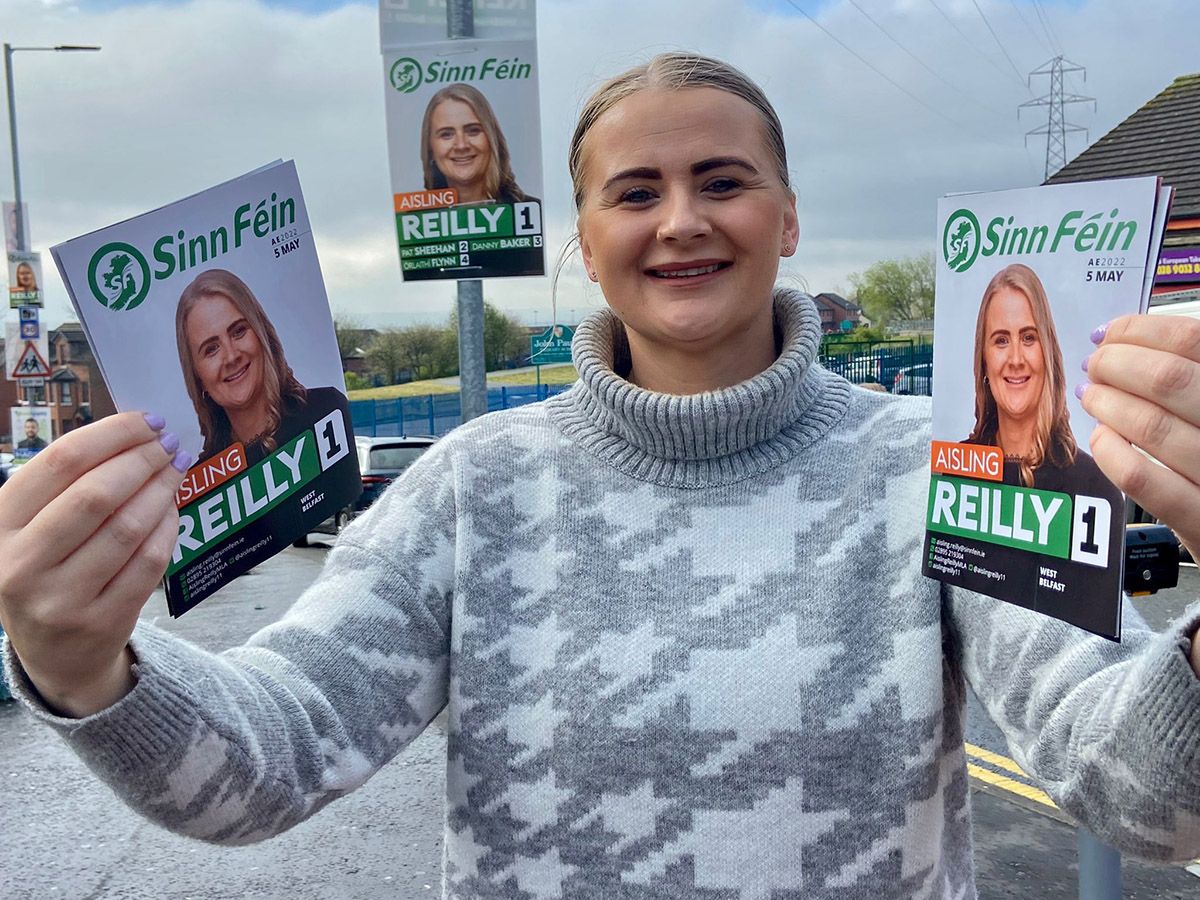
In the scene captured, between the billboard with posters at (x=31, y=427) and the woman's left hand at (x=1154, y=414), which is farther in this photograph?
the billboard with posters at (x=31, y=427)

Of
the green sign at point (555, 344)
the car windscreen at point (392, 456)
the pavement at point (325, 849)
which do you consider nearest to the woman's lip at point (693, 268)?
the green sign at point (555, 344)

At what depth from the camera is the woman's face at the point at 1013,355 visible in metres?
1.21

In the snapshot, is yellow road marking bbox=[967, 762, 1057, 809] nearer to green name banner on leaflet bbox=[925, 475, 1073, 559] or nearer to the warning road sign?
green name banner on leaflet bbox=[925, 475, 1073, 559]

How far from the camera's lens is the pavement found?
3.98 m

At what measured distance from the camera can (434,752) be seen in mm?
5605

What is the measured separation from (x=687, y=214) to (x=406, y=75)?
4474 mm

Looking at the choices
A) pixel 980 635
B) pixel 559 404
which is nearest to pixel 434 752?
pixel 559 404

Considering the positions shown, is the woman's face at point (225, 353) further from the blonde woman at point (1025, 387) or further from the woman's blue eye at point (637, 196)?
the blonde woman at point (1025, 387)

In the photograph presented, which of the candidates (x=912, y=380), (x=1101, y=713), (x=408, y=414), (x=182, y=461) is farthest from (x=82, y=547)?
(x=408, y=414)

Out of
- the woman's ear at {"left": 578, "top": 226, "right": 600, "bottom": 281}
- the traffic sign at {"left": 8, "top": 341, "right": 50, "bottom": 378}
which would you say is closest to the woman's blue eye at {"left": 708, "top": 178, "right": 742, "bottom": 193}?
the woman's ear at {"left": 578, "top": 226, "right": 600, "bottom": 281}

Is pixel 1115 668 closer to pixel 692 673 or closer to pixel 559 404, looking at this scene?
pixel 692 673

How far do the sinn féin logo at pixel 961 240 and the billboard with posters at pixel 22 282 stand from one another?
16060 millimetres

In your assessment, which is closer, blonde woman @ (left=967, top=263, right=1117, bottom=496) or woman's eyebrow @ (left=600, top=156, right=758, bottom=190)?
blonde woman @ (left=967, top=263, right=1117, bottom=496)

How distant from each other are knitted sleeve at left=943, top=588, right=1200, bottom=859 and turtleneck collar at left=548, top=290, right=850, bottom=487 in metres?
0.34
